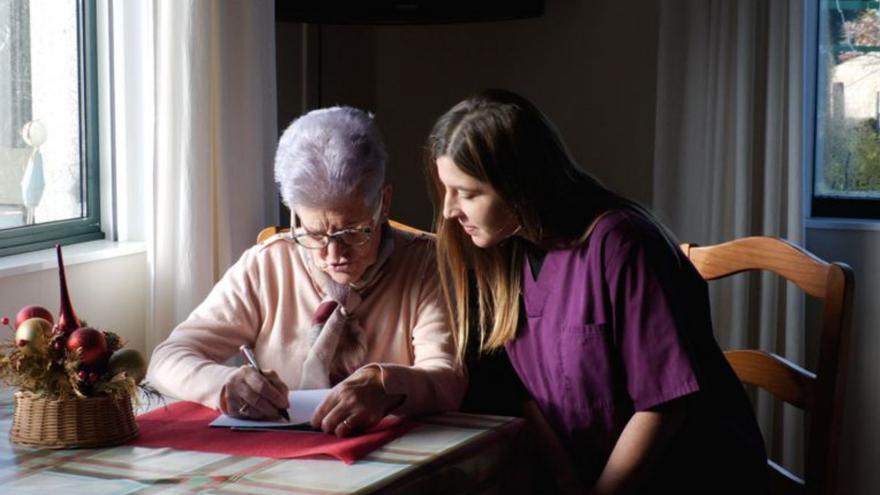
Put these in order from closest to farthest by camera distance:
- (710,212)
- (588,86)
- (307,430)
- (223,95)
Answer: (307,430) < (223,95) < (710,212) < (588,86)

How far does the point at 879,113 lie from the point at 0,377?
2376 millimetres

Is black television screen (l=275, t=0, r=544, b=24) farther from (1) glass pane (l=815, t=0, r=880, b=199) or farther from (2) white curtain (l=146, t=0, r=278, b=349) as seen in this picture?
(1) glass pane (l=815, t=0, r=880, b=199)

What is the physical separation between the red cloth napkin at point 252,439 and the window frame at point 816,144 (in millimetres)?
1836

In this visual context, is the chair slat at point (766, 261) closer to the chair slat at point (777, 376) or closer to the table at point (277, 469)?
the chair slat at point (777, 376)

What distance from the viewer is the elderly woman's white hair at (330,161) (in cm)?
188

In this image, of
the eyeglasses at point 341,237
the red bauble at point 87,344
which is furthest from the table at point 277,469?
the eyeglasses at point 341,237

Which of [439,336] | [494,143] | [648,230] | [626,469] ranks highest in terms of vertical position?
[494,143]

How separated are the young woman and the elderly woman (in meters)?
0.12

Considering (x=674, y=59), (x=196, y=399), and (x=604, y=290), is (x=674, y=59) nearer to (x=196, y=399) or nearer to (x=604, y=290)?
(x=604, y=290)

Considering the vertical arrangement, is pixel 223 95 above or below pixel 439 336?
→ above

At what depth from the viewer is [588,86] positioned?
11.0 ft

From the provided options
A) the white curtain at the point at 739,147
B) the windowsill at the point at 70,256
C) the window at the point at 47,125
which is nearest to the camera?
the windowsill at the point at 70,256

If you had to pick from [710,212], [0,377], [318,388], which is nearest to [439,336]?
[318,388]

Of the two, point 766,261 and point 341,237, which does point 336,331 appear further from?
point 766,261
